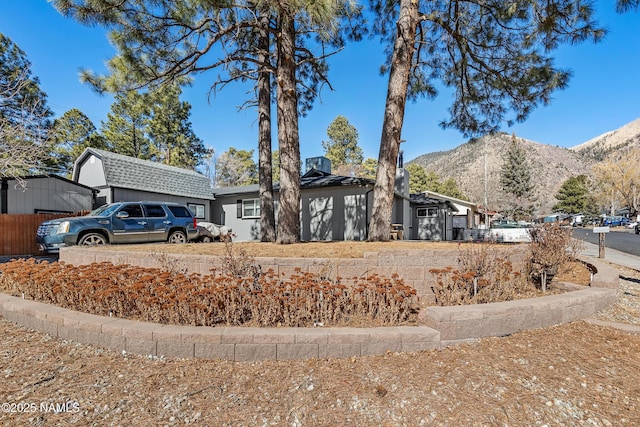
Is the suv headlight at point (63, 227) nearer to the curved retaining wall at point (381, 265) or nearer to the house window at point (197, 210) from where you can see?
the curved retaining wall at point (381, 265)

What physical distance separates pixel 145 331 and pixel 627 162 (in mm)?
62598

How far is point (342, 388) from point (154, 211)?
9.39 metres

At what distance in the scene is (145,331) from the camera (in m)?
2.79

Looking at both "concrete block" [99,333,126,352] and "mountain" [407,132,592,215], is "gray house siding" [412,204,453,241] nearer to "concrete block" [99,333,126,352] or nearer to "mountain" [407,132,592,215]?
"concrete block" [99,333,126,352]

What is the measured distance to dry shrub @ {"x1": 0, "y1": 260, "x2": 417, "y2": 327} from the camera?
316 cm

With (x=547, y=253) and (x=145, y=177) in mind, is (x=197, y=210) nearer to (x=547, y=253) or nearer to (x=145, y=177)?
(x=145, y=177)

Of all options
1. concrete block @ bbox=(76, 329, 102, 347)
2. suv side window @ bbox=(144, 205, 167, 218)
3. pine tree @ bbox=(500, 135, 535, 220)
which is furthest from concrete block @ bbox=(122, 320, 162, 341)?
pine tree @ bbox=(500, 135, 535, 220)

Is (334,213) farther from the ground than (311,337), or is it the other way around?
(334,213)

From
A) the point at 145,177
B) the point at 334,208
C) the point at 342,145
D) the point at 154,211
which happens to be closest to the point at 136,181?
the point at 145,177

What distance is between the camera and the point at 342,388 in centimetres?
226

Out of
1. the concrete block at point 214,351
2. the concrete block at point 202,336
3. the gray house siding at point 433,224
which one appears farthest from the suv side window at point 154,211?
the gray house siding at point 433,224

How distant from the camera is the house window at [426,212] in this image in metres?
18.0

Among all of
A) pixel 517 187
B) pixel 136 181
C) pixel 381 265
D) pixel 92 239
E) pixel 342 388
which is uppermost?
pixel 517 187

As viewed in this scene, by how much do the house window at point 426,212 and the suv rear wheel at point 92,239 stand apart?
1595 centimetres
